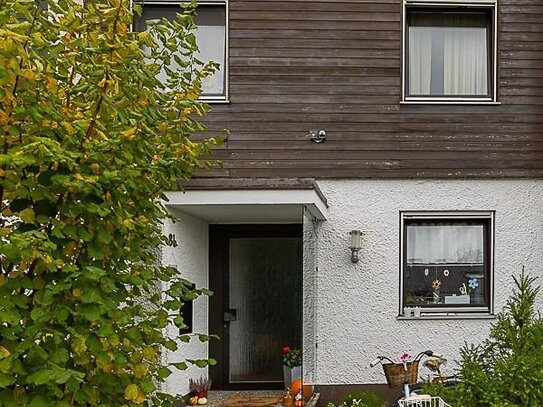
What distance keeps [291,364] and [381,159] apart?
3.17m

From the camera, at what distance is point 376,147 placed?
890 cm

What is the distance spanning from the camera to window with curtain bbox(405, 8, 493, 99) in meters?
9.20

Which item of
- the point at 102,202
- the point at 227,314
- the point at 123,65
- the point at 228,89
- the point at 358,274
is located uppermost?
the point at 228,89

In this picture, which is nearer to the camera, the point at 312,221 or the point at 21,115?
the point at 21,115

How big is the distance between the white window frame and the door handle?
401 cm

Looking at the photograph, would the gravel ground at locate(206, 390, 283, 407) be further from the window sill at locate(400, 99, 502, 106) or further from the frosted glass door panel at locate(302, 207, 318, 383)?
the window sill at locate(400, 99, 502, 106)

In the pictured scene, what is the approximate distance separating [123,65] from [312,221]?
19.3ft

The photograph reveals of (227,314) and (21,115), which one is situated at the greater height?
(21,115)

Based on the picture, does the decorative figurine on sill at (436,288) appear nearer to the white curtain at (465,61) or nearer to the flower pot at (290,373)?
the flower pot at (290,373)

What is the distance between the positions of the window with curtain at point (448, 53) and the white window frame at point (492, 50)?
2.4 inches

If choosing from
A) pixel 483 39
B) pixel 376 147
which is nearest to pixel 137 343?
pixel 376 147

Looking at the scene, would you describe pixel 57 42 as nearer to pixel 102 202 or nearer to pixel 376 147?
pixel 102 202

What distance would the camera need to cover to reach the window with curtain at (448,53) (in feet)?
30.2

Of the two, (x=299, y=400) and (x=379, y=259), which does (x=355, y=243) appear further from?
(x=299, y=400)
